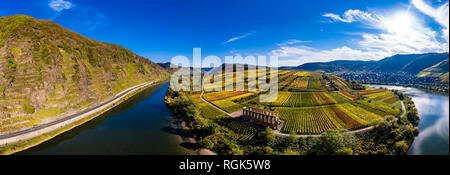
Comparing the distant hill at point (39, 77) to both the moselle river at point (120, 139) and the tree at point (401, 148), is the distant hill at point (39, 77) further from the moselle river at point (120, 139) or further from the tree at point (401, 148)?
the tree at point (401, 148)

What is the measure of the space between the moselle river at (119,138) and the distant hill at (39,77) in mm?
11297

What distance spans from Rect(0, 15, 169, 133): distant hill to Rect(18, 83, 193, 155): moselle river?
1130 cm

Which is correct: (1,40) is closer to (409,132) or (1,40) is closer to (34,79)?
(34,79)

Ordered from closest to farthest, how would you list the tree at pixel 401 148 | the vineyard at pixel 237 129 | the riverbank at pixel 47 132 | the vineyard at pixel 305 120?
the tree at pixel 401 148, the riverbank at pixel 47 132, the vineyard at pixel 237 129, the vineyard at pixel 305 120

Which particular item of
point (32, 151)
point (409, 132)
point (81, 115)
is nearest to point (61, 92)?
point (81, 115)

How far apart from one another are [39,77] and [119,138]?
3825cm

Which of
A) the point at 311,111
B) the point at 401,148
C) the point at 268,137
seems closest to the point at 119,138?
the point at 268,137

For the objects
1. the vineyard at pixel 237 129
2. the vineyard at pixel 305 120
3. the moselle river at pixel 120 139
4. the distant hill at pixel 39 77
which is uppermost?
the distant hill at pixel 39 77

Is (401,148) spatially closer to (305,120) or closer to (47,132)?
(305,120)

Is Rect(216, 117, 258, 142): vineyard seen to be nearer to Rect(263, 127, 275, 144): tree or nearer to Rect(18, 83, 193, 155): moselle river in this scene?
Rect(263, 127, 275, 144): tree

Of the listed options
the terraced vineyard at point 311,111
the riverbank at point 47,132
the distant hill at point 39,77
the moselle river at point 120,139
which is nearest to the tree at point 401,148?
the moselle river at point 120,139

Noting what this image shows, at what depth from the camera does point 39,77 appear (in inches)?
1768

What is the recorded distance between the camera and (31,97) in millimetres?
39500

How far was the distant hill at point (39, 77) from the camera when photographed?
36719mm
